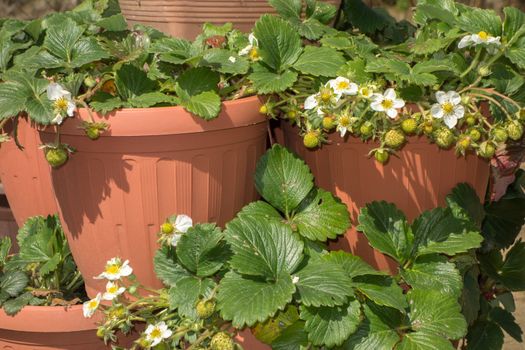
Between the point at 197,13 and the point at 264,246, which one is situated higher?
the point at 197,13

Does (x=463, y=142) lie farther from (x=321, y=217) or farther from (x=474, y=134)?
(x=321, y=217)

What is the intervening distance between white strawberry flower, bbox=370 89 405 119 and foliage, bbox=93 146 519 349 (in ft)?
0.63

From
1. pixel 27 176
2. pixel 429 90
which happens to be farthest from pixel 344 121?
pixel 27 176

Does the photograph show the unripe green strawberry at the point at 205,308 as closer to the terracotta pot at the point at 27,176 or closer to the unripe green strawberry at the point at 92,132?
the unripe green strawberry at the point at 92,132

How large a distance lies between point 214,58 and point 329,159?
291 mm

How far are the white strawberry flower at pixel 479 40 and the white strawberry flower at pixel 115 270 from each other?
2.31ft

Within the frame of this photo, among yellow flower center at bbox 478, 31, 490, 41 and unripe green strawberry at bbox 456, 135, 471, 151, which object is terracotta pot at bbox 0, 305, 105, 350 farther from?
yellow flower center at bbox 478, 31, 490, 41

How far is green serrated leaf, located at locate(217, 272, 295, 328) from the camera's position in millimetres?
1136

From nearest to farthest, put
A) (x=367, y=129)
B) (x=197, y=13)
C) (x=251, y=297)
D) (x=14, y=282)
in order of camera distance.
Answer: (x=251, y=297), (x=367, y=129), (x=14, y=282), (x=197, y=13)

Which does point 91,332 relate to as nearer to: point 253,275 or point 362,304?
point 253,275

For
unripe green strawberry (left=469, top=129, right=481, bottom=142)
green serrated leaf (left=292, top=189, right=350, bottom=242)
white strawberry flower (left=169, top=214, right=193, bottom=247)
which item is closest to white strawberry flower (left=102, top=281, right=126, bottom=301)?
white strawberry flower (left=169, top=214, right=193, bottom=247)

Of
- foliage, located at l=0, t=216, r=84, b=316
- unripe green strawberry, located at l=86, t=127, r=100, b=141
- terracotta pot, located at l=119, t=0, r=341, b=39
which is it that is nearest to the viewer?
unripe green strawberry, located at l=86, t=127, r=100, b=141

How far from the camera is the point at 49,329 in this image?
1428 millimetres

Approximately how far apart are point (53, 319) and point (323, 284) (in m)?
0.55
